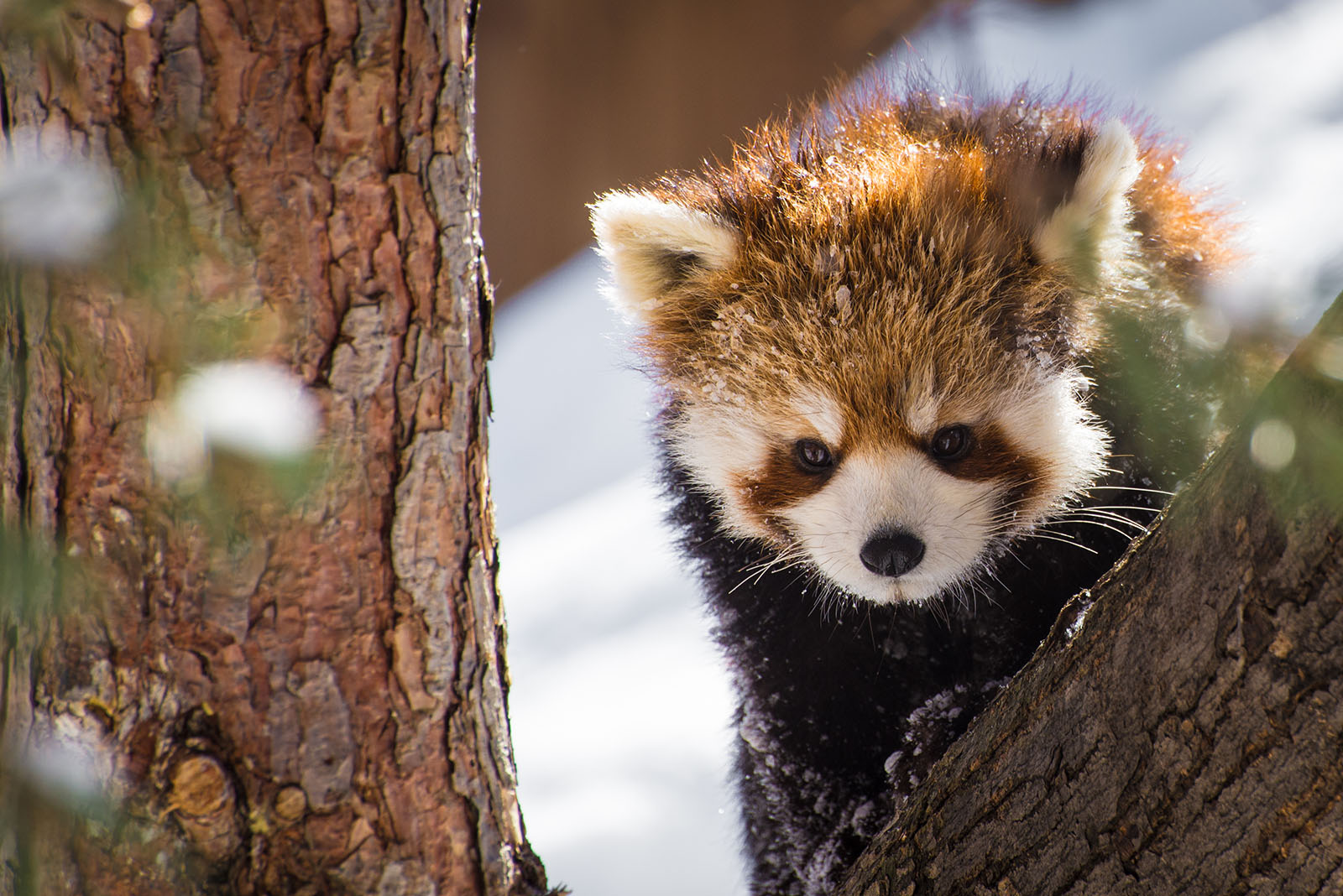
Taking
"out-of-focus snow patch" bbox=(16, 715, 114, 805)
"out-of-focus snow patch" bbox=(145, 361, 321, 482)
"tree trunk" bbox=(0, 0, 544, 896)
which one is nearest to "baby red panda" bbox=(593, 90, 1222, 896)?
"tree trunk" bbox=(0, 0, 544, 896)

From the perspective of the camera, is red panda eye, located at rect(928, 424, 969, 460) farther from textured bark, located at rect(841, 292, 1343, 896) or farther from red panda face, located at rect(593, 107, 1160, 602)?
textured bark, located at rect(841, 292, 1343, 896)

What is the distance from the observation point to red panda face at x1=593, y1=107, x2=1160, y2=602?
1772 millimetres

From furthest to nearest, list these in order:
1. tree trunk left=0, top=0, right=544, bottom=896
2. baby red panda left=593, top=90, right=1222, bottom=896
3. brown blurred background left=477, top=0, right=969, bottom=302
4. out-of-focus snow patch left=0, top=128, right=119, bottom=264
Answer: brown blurred background left=477, top=0, right=969, bottom=302, baby red panda left=593, top=90, right=1222, bottom=896, tree trunk left=0, top=0, right=544, bottom=896, out-of-focus snow patch left=0, top=128, right=119, bottom=264

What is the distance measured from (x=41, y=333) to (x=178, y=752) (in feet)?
1.48

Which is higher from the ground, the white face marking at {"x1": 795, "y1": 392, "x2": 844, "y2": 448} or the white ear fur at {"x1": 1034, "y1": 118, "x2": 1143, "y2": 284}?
the white ear fur at {"x1": 1034, "y1": 118, "x2": 1143, "y2": 284}

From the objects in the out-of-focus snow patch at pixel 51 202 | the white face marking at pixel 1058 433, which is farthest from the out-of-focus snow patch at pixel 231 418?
the white face marking at pixel 1058 433

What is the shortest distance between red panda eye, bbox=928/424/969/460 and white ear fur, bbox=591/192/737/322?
0.52m

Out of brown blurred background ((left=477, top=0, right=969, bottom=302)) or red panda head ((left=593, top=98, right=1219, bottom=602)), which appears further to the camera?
brown blurred background ((left=477, top=0, right=969, bottom=302))

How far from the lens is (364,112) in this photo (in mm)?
1078

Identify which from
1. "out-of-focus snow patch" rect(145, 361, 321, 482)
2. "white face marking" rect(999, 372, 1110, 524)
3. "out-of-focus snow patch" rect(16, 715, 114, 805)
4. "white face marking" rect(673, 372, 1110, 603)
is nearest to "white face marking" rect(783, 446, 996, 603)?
"white face marking" rect(673, 372, 1110, 603)

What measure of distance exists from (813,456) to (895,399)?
184 millimetres

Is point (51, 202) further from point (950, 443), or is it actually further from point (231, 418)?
point (950, 443)

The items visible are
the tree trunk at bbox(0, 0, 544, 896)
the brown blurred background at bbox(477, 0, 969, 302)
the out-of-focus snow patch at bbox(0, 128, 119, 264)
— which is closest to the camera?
the out-of-focus snow patch at bbox(0, 128, 119, 264)

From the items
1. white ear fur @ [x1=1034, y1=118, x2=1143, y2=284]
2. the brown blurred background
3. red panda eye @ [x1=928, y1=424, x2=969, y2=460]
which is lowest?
red panda eye @ [x1=928, y1=424, x2=969, y2=460]
